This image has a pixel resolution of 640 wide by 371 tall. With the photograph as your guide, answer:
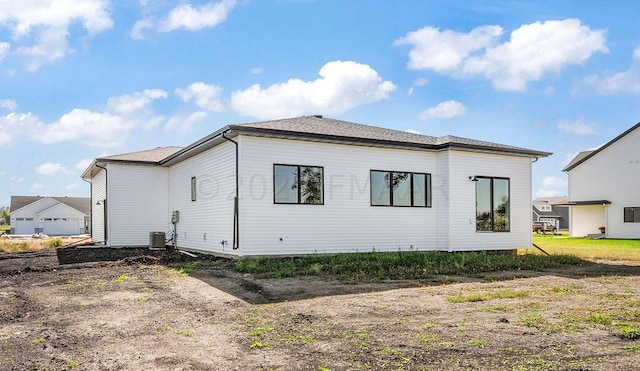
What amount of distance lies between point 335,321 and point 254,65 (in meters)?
10.3

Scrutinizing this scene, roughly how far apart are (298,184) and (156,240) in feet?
22.9

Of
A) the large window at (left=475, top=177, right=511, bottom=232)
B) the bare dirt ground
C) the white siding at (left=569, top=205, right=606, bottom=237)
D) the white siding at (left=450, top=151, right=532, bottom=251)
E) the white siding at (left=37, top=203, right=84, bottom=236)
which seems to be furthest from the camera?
the white siding at (left=37, top=203, right=84, bottom=236)

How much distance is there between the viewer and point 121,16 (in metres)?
12.7

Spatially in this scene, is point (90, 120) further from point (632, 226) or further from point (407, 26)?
point (632, 226)

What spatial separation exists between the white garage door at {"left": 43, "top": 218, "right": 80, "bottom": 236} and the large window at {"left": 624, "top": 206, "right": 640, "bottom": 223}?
51.6 metres

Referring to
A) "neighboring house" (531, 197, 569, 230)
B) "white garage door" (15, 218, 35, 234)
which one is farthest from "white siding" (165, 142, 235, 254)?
"neighboring house" (531, 197, 569, 230)

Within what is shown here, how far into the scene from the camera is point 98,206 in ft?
71.5

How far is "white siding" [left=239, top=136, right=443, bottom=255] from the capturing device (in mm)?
12906

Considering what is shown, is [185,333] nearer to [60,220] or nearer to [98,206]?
[98,206]

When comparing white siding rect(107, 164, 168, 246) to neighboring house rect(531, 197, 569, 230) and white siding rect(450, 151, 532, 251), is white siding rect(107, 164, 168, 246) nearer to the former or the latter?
white siding rect(450, 151, 532, 251)

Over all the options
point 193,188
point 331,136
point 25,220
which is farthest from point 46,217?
point 331,136

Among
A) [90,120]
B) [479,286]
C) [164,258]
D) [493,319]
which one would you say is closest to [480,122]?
[479,286]

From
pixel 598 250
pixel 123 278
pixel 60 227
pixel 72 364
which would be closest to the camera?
pixel 72 364

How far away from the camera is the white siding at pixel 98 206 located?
20359mm
